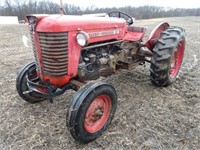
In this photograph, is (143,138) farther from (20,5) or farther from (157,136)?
(20,5)

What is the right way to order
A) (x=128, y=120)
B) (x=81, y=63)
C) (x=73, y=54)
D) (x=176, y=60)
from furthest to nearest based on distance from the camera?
(x=176, y=60), (x=128, y=120), (x=81, y=63), (x=73, y=54)

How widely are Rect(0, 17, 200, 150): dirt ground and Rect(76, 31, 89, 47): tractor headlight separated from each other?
3.81 feet

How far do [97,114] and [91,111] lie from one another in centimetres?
12

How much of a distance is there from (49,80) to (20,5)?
31172 mm

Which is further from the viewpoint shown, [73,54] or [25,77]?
[25,77]

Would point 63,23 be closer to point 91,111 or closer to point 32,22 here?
point 32,22

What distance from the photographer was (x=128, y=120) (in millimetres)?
3074

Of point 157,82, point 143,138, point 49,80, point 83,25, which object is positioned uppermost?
point 83,25

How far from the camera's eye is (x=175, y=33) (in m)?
3.83

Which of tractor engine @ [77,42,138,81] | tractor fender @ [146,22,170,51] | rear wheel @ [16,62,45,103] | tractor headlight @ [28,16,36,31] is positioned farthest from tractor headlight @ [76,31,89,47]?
tractor fender @ [146,22,170,51]

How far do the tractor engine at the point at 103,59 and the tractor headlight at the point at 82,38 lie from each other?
328mm

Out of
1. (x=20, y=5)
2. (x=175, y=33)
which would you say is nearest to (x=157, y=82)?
(x=175, y=33)

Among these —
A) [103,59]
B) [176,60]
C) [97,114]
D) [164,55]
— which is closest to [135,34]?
[164,55]

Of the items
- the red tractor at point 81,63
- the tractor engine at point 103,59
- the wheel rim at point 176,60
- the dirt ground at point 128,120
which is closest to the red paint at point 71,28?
the red tractor at point 81,63
